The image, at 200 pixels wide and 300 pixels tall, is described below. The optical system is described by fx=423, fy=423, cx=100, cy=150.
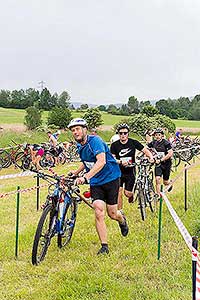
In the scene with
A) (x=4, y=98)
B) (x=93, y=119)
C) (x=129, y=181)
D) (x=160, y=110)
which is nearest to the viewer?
(x=129, y=181)

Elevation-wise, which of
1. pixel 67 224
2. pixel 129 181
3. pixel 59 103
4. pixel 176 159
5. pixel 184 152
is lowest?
pixel 176 159

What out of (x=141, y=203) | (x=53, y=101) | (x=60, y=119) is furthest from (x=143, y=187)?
(x=53, y=101)

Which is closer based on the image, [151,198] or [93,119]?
[151,198]

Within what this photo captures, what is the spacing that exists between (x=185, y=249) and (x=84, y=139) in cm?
208

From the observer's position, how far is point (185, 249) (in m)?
5.86

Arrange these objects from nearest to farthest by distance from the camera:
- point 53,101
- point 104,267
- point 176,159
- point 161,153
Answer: point 104,267 → point 161,153 → point 176,159 → point 53,101

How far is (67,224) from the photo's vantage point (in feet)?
19.7

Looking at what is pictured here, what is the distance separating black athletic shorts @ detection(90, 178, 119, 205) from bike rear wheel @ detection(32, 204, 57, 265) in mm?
599

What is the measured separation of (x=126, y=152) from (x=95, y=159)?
205cm

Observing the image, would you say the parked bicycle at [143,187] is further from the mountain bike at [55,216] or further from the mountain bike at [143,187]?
the mountain bike at [55,216]

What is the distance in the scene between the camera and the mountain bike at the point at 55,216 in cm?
529

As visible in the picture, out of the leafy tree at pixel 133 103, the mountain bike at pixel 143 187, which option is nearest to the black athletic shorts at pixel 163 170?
the mountain bike at pixel 143 187

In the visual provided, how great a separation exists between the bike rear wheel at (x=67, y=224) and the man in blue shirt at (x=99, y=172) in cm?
47

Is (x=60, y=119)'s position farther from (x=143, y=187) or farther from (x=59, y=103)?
(x=59, y=103)
